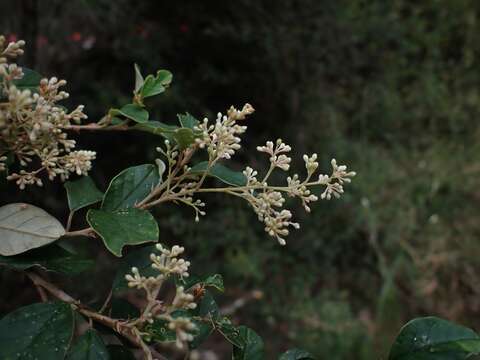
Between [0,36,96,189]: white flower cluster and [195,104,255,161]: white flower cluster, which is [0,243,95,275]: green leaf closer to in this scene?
[0,36,96,189]: white flower cluster

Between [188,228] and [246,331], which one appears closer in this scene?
[246,331]

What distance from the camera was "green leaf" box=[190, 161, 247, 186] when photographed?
1.97ft

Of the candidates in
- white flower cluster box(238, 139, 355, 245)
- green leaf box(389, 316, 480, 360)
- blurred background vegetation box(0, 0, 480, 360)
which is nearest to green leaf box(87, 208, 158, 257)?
white flower cluster box(238, 139, 355, 245)

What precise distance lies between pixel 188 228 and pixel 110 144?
1.95 ft

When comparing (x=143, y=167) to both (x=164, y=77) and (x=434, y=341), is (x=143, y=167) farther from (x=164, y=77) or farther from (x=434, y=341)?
(x=434, y=341)

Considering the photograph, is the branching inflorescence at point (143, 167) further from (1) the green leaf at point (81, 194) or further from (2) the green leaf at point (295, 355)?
(2) the green leaf at point (295, 355)

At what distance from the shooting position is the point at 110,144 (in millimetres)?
2662

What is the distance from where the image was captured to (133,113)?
601 millimetres

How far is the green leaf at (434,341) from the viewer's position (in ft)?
1.84

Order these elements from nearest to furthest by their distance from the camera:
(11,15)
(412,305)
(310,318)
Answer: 1. (11,15)
2. (310,318)
3. (412,305)

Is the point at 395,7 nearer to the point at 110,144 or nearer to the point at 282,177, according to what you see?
the point at 282,177

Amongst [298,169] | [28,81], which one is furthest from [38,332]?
[298,169]

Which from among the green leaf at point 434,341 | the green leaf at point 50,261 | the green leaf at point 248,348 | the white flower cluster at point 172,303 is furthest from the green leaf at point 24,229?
the green leaf at point 434,341

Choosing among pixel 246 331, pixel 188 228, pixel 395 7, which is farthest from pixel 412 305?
pixel 246 331
